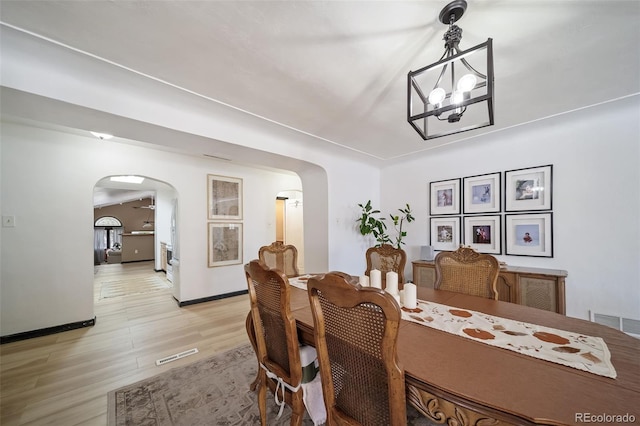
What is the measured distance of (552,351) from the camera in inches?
40.1

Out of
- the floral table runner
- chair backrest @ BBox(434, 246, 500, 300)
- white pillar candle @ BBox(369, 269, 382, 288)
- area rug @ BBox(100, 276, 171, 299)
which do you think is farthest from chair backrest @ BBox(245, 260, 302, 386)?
area rug @ BBox(100, 276, 171, 299)

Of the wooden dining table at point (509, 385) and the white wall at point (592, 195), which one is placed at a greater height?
the white wall at point (592, 195)

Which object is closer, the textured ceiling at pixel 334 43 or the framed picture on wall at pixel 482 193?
the textured ceiling at pixel 334 43

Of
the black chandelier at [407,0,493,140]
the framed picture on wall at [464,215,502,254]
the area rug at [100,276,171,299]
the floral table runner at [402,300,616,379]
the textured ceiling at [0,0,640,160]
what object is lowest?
the area rug at [100,276,171,299]

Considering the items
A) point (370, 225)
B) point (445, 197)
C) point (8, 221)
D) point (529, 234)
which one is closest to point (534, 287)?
point (529, 234)

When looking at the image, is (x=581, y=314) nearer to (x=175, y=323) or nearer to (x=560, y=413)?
(x=560, y=413)

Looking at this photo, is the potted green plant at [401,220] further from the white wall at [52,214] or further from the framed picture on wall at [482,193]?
the white wall at [52,214]

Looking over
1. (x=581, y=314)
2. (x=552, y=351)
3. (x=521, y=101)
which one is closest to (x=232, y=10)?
(x=552, y=351)

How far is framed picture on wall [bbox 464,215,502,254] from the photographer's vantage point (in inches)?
127

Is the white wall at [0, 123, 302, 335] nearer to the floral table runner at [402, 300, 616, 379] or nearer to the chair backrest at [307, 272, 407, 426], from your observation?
the chair backrest at [307, 272, 407, 426]

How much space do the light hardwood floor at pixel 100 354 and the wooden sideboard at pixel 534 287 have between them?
3.15 meters

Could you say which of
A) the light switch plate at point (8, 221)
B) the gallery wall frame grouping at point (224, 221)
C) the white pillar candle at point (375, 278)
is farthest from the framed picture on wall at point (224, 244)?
the white pillar candle at point (375, 278)

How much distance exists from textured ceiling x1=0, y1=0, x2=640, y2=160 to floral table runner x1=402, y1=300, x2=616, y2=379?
169cm

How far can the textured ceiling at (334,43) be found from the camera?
1268 mm
